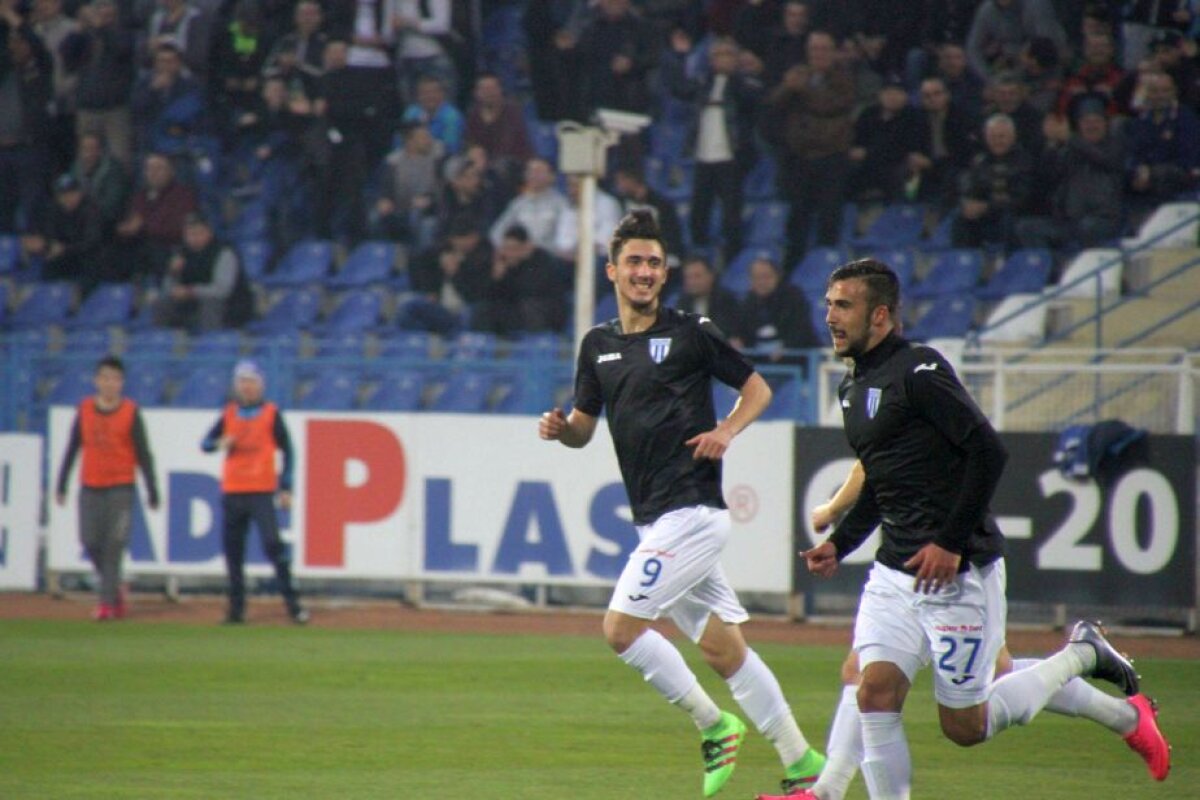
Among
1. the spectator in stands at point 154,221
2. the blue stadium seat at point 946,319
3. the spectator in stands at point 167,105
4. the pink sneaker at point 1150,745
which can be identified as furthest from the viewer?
the spectator in stands at point 167,105

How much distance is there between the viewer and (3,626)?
1583 cm

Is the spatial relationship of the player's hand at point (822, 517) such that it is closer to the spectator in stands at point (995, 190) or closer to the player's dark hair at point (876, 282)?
the player's dark hair at point (876, 282)

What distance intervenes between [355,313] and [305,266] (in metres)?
1.35

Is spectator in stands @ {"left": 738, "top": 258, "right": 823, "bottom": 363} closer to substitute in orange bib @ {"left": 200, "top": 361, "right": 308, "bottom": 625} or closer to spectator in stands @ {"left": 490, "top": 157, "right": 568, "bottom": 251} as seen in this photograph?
spectator in stands @ {"left": 490, "top": 157, "right": 568, "bottom": 251}

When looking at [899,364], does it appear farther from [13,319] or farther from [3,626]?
[13,319]

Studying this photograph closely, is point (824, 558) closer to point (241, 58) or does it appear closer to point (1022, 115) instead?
point (1022, 115)

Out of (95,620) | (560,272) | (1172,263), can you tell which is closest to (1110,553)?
(1172,263)

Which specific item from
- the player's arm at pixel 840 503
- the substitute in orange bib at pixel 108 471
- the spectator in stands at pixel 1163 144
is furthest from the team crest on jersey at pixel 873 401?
the spectator in stands at pixel 1163 144

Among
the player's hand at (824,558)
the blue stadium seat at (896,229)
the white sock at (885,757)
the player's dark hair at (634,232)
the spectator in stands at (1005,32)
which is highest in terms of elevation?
the spectator in stands at (1005,32)

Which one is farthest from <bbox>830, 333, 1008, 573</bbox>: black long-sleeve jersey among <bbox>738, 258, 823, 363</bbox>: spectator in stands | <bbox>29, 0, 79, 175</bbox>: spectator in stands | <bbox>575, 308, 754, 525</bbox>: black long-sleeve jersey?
<bbox>29, 0, 79, 175</bbox>: spectator in stands

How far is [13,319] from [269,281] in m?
3.29

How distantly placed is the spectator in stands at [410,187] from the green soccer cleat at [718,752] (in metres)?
14.6

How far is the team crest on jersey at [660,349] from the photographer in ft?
26.7

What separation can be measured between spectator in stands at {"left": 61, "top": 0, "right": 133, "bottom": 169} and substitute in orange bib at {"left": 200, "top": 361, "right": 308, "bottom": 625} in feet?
26.1
